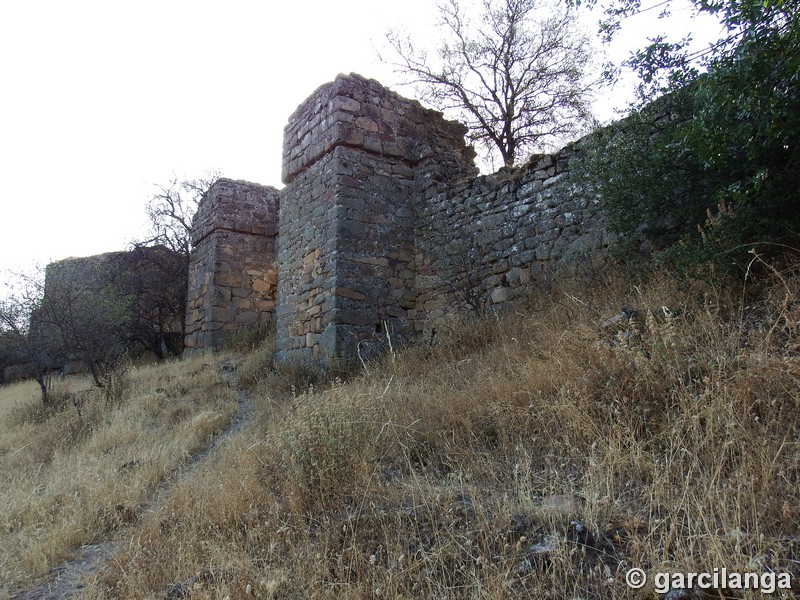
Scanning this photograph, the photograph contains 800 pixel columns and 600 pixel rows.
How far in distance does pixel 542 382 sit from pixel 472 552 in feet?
5.66

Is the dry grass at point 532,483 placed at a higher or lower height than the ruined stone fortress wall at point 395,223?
lower

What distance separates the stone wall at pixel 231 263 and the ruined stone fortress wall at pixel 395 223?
3.14 meters

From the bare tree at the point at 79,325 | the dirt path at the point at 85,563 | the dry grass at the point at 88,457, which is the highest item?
the bare tree at the point at 79,325

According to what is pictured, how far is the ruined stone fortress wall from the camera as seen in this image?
23.3 feet

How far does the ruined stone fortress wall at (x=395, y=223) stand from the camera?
23.3 ft

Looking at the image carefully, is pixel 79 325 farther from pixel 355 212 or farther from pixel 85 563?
pixel 85 563

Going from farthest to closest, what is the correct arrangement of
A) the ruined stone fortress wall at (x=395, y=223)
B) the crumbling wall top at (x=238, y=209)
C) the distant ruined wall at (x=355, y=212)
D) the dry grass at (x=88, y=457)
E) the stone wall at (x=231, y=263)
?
1. the crumbling wall top at (x=238, y=209)
2. the stone wall at (x=231, y=263)
3. the distant ruined wall at (x=355, y=212)
4. the ruined stone fortress wall at (x=395, y=223)
5. the dry grass at (x=88, y=457)

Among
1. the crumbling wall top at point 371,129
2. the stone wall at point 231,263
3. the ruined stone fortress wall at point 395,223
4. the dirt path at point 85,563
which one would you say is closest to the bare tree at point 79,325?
the stone wall at point 231,263

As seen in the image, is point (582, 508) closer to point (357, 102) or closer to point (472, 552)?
point (472, 552)

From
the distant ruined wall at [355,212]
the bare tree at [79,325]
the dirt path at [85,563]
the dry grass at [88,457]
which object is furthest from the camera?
the bare tree at [79,325]

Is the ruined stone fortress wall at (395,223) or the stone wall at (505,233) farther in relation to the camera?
the ruined stone fortress wall at (395,223)

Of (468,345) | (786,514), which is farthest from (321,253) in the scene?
(786,514)

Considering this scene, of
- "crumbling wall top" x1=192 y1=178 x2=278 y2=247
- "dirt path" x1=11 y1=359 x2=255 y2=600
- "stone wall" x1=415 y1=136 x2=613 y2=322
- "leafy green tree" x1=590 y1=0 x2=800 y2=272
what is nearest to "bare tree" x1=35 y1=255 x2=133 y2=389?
"crumbling wall top" x1=192 y1=178 x2=278 y2=247

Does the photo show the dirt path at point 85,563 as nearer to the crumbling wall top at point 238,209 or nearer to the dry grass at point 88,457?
the dry grass at point 88,457
